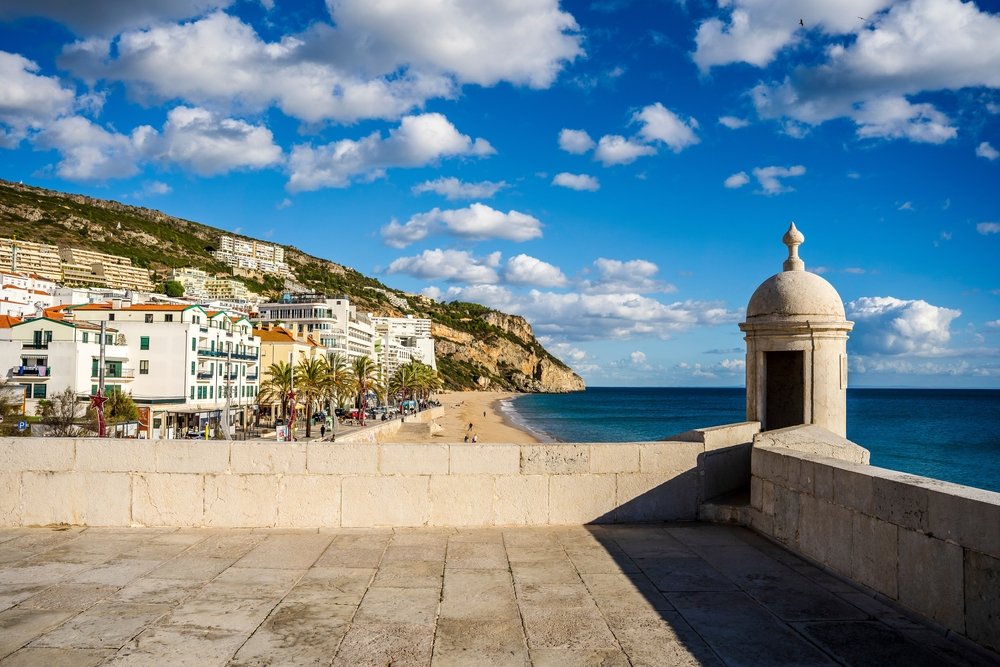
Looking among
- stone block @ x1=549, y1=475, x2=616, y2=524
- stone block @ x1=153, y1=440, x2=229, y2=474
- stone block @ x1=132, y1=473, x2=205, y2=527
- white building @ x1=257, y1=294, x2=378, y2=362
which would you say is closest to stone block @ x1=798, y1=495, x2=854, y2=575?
stone block @ x1=549, y1=475, x2=616, y2=524

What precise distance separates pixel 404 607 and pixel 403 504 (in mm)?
2543

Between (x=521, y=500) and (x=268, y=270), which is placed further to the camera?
(x=268, y=270)

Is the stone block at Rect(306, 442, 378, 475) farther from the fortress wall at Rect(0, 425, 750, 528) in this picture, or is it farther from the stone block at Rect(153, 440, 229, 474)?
the stone block at Rect(153, 440, 229, 474)

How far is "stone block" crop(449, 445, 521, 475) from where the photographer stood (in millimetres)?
7449

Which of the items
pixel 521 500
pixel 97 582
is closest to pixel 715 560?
pixel 521 500

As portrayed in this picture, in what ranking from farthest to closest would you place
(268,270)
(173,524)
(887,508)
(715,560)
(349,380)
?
1. (268,270)
2. (349,380)
3. (173,524)
4. (715,560)
5. (887,508)

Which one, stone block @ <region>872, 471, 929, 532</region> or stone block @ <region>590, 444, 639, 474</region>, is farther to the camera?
stone block @ <region>590, 444, 639, 474</region>

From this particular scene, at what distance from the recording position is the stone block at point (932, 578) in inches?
176

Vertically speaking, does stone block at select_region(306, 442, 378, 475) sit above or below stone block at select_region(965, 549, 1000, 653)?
above

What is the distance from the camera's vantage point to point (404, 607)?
4840 millimetres

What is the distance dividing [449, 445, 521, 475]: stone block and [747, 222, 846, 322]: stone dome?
4.50m

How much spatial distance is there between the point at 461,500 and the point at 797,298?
17.9ft

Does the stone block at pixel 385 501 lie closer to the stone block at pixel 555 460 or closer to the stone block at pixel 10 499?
the stone block at pixel 555 460

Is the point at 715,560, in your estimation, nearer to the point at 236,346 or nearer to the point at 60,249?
the point at 236,346
